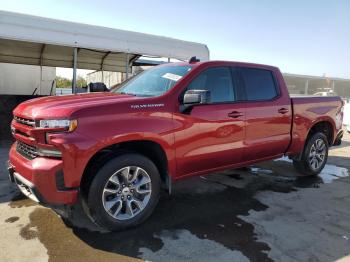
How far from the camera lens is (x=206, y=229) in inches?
151

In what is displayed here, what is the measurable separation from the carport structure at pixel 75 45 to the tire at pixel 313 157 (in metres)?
6.46

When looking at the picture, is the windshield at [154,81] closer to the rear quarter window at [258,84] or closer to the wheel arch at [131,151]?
the wheel arch at [131,151]

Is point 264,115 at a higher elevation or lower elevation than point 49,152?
higher

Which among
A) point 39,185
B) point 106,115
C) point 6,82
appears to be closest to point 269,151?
point 106,115

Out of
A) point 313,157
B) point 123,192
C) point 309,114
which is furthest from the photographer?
point 313,157

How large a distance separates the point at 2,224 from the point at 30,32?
20.1ft

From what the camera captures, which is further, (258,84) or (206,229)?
(258,84)

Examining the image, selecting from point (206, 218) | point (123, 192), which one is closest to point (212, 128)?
point (206, 218)

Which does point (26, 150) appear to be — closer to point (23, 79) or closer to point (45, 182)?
point (45, 182)

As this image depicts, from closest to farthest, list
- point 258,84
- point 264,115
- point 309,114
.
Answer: point 264,115 < point 258,84 < point 309,114

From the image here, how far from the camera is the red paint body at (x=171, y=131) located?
10.9ft

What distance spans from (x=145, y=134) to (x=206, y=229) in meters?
1.28

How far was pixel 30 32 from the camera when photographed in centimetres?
854

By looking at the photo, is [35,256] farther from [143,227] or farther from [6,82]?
[6,82]
